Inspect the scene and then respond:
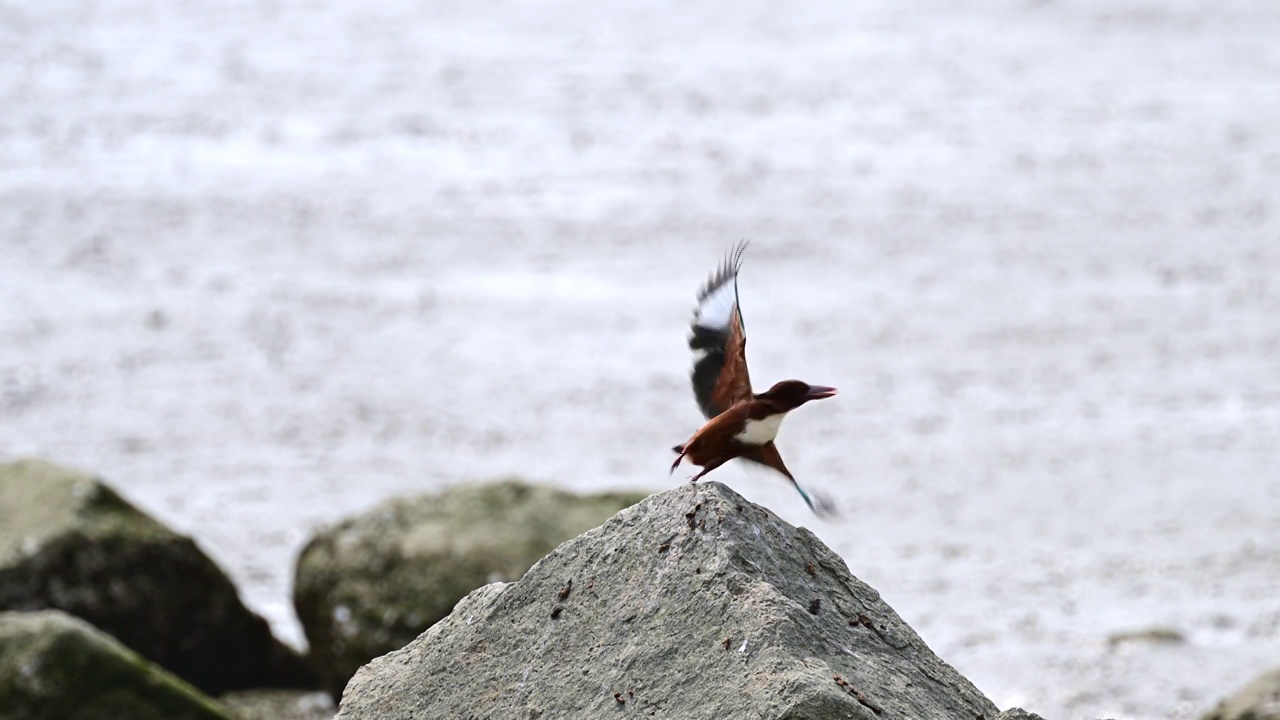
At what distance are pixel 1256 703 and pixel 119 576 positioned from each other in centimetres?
419

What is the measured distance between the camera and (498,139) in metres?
14.9

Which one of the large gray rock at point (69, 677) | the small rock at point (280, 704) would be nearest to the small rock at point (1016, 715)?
the large gray rock at point (69, 677)

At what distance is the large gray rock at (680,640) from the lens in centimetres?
268

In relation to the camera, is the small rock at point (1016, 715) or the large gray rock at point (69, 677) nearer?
the small rock at point (1016, 715)

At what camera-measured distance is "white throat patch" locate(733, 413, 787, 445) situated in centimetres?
284

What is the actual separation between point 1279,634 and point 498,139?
9.02 m

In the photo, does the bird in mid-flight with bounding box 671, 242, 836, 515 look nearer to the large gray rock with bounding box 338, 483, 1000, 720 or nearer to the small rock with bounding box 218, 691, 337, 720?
the large gray rock with bounding box 338, 483, 1000, 720

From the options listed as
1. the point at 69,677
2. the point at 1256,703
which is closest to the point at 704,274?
the point at 1256,703

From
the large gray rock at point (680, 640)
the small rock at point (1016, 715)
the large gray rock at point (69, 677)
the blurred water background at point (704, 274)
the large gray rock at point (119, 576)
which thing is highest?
the blurred water background at point (704, 274)

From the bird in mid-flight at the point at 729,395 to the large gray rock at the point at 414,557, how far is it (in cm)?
323

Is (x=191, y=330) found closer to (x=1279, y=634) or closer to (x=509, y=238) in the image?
(x=509, y=238)

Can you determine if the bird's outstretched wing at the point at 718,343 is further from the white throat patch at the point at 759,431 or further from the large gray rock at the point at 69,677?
the large gray rock at the point at 69,677

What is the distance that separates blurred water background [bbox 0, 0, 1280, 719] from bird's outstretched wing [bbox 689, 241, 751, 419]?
398cm

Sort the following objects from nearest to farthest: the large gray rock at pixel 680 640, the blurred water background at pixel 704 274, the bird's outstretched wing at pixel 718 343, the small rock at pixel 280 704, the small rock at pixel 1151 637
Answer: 1. the large gray rock at pixel 680 640
2. the bird's outstretched wing at pixel 718 343
3. the small rock at pixel 280 704
4. the small rock at pixel 1151 637
5. the blurred water background at pixel 704 274
